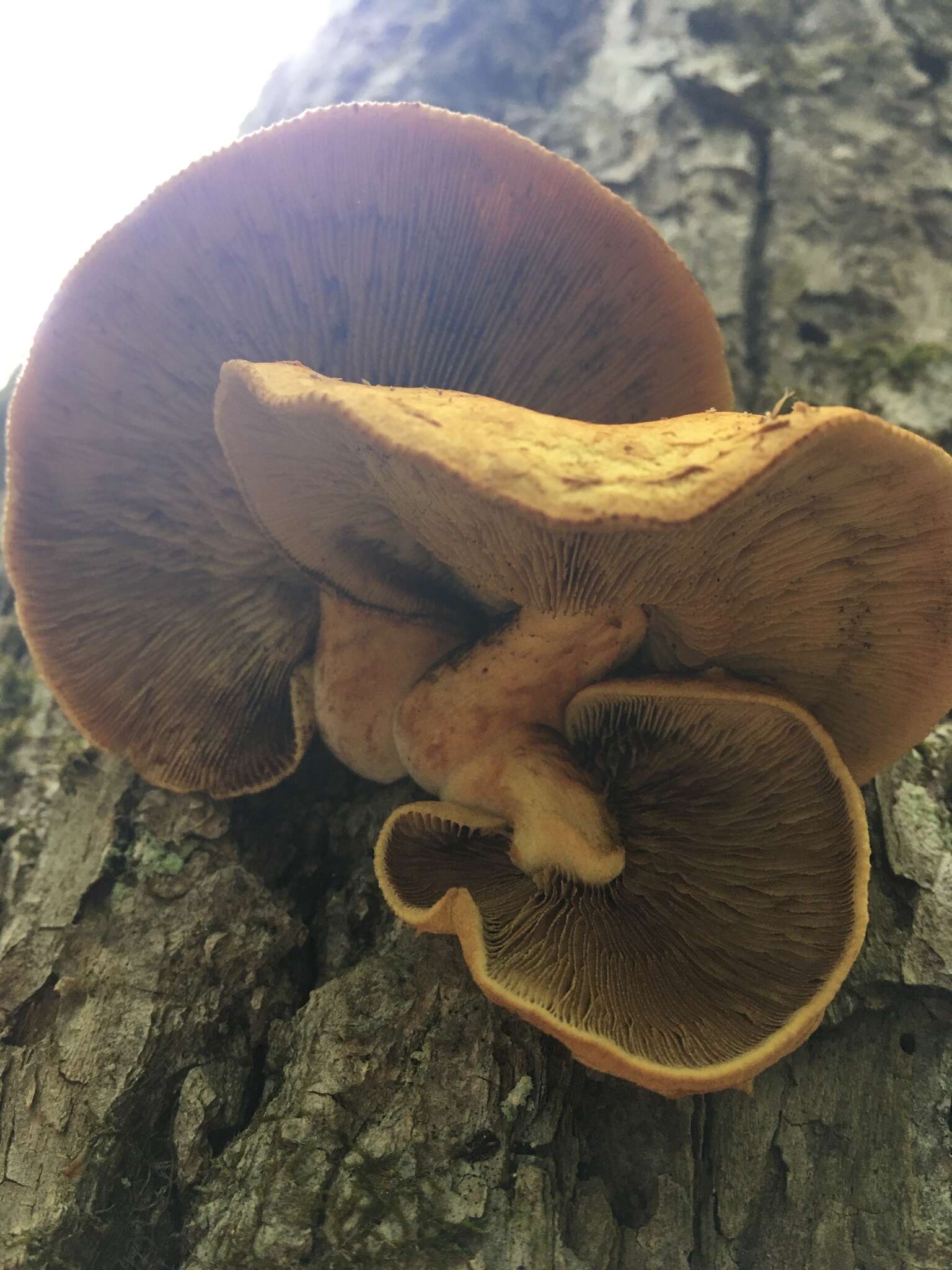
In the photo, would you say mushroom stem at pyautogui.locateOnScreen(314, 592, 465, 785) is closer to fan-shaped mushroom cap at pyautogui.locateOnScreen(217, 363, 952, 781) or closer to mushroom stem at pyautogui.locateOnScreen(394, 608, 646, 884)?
mushroom stem at pyautogui.locateOnScreen(394, 608, 646, 884)

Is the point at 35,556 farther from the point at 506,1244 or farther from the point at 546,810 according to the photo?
the point at 506,1244

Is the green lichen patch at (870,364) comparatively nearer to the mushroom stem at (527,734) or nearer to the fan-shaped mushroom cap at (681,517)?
the fan-shaped mushroom cap at (681,517)

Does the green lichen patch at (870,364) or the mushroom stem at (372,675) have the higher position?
the mushroom stem at (372,675)

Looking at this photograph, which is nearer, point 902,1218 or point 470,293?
point 902,1218

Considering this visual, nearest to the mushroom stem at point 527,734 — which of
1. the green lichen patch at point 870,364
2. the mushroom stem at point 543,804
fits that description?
the mushroom stem at point 543,804

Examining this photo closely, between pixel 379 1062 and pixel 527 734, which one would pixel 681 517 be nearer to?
pixel 527 734

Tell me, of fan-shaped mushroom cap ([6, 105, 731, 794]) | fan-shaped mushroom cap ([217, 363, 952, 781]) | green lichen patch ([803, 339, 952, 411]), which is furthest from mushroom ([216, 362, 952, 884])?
green lichen patch ([803, 339, 952, 411])

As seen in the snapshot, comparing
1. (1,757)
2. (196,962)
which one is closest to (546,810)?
(196,962)
